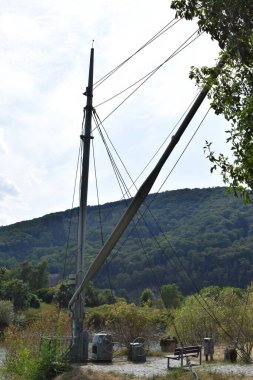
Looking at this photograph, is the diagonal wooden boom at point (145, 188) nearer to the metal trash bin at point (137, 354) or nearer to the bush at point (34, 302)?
the metal trash bin at point (137, 354)

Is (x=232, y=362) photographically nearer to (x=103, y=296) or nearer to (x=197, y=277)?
(x=103, y=296)

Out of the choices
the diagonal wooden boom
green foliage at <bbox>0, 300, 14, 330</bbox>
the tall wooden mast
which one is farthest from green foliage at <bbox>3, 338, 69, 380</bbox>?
green foliage at <bbox>0, 300, 14, 330</bbox>

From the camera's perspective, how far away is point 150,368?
19875mm

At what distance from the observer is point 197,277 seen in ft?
558

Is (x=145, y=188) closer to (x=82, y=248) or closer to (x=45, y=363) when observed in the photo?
(x=82, y=248)

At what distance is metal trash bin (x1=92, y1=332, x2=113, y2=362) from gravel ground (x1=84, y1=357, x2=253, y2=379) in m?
0.44

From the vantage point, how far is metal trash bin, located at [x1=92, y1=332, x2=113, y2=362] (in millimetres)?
21062

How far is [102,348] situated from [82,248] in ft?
14.9

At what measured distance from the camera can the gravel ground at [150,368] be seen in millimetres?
18391

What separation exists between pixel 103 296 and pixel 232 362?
292ft

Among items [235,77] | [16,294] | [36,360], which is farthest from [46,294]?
[235,77]

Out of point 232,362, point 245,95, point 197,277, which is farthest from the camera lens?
point 197,277

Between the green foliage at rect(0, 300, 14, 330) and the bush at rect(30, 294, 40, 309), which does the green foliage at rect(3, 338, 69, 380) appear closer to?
the green foliage at rect(0, 300, 14, 330)

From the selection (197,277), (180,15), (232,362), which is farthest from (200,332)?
(197,277)
